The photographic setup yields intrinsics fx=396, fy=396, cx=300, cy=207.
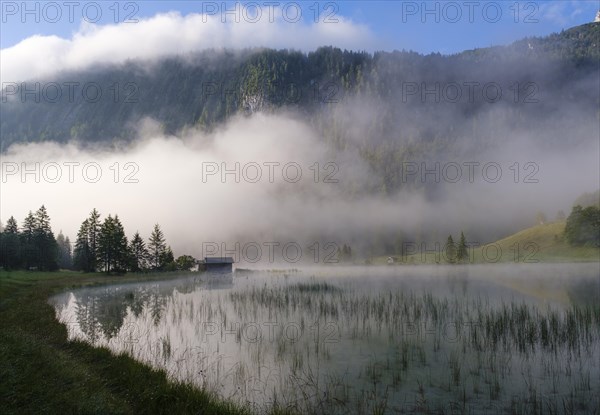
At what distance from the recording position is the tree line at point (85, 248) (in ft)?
337

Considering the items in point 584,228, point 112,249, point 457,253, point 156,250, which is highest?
point 584,228

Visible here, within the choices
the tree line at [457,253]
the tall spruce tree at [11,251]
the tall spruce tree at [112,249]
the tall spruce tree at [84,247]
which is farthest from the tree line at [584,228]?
the tall spruce tree at [11,251]

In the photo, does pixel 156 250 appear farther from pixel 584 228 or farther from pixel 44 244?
pixel 584 228

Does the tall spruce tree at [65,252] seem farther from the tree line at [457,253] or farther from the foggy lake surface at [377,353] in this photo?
the foggy lake surface at [377,353]

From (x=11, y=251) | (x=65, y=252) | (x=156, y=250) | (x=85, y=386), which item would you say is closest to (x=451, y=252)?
(x=156, y=250)

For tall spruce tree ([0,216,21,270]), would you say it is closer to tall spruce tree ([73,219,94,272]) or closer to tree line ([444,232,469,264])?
tall spruce tree ([73,219,94,272])

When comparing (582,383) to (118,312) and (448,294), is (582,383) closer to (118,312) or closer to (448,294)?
(448,294)

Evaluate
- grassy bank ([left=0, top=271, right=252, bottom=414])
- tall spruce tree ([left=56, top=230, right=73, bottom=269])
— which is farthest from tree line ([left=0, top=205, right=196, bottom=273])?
grassy bank ([left=0, top=271, right=252, bottom=414])

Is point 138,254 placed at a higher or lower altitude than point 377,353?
higher

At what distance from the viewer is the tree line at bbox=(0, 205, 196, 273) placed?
10275 centimetres

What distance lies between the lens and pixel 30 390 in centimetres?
1088

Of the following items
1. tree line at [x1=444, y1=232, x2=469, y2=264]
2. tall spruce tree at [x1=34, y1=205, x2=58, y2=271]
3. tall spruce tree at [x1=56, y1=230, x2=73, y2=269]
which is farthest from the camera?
tall spruce tree at [x1=56, y1=230, x2=73, y2=269]

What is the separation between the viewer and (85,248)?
116 meters

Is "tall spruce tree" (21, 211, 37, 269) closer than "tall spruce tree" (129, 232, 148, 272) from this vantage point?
Yes
